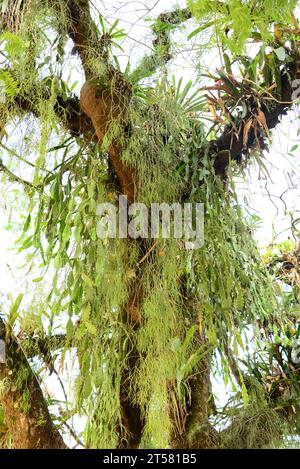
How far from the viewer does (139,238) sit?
5.96 ft

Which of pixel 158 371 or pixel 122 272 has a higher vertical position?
pixel 122 272

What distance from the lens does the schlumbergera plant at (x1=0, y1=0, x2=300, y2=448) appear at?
168cm

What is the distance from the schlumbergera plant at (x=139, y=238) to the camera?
66.2 inches

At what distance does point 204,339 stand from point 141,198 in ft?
1.57

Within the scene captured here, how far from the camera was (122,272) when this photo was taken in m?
1.77

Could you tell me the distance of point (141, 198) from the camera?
175 cm

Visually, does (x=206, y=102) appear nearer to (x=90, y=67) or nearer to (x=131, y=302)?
(x=90, y=67)

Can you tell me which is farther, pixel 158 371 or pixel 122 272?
pixel 122 272

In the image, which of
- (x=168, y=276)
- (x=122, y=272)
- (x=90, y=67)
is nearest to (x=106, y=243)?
(x=122, y=272)

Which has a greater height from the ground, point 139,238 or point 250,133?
point 250,133
